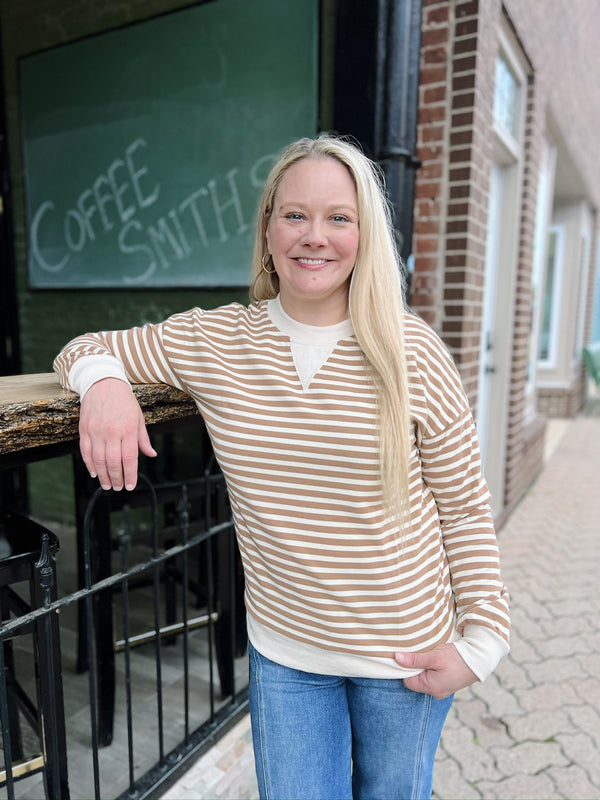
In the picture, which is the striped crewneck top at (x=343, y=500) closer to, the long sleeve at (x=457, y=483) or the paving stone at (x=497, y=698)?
the long sleeve at (x=457, y=483)

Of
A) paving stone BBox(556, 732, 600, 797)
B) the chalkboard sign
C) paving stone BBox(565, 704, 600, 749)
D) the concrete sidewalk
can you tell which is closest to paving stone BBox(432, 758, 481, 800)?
the concrete sidewalk

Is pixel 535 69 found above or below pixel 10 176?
above

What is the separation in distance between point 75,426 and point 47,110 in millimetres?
3463

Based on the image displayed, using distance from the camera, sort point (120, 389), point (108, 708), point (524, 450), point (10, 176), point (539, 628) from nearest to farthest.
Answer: point (120, 389)
point (108, 708)
point (539, 628)
point (10, 176)
point (524, 450)

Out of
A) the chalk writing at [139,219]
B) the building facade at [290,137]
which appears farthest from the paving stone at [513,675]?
the chalk writing at [139,219]

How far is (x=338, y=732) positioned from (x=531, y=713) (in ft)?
5.30

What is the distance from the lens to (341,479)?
1.17 meters

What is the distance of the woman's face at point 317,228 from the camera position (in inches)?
47.8

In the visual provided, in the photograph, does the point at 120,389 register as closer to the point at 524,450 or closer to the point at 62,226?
the point at 62,226

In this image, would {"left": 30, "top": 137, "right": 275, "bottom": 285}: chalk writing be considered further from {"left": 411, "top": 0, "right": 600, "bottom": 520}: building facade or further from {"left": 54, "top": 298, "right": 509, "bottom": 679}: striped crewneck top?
{"left": 54, "top": 298, "right": 509, "bottom": 679}: striped crewneck top

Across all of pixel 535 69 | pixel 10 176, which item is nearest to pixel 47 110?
pixel 10 176

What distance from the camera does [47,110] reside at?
391 cm

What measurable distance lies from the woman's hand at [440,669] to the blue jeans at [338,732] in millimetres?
62

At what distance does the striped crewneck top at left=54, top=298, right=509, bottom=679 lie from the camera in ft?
3.87
